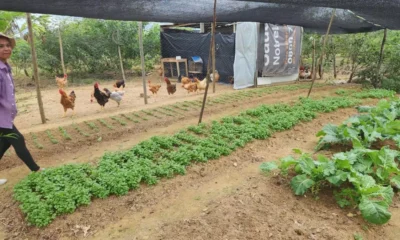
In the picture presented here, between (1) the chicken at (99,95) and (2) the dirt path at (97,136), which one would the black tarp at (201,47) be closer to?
(2) the dirt path at (97,136)

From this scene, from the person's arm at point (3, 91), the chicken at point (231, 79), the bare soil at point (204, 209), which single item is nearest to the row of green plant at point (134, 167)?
the bare soil at point (204, 209)

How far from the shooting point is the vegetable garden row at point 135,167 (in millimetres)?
2822

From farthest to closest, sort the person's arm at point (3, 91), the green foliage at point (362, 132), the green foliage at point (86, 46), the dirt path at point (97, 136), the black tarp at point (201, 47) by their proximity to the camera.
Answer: the green foliage at point (86, 46) < the black tarp at point (201, 47) < the dirt path at point (97, 136) < the green foliage at point (362, 132) < the person's arm at point (3, 91)

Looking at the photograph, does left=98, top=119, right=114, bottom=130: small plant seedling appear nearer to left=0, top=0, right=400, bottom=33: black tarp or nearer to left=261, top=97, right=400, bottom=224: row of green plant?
left=0, top=0, right=400, bottom=33: black tarp

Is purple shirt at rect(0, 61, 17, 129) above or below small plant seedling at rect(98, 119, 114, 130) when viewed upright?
above

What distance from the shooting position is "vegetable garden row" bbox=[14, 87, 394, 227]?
282cm

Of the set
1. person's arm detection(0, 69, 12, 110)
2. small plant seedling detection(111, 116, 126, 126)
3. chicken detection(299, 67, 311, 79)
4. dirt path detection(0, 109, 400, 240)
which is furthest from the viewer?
chicken detection(299, 67, 311, 79)

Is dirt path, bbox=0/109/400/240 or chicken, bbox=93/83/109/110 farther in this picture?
chicken, bbox=93/83/109/110

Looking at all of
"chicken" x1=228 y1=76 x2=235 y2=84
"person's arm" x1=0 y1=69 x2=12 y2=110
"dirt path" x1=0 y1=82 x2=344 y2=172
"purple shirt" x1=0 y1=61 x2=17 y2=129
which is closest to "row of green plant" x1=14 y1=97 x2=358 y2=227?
"dirt path" x1=0 y1=82 x2=344 y2=172

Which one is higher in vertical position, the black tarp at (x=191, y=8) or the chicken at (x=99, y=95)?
the black tarp at (x=191, y=8)

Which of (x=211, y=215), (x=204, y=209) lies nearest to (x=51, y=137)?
(x=204, y=209)

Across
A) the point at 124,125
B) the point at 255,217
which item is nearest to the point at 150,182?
the point at 255,217

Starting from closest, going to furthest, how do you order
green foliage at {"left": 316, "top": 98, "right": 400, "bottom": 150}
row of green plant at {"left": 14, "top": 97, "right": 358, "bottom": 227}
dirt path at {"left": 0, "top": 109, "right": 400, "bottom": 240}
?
dirt path at {"left": 0, "top": 109, "right": 400, "bottom": 240}, row of green plant at {"left": 14, "top": 97, "right": 358, "bottom": 227}, green foliage at {"left": 316, "top": 98, "right": 400, "bottom": 150}

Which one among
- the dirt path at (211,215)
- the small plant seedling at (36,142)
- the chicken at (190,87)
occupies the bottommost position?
the dirt path at (211,215)
